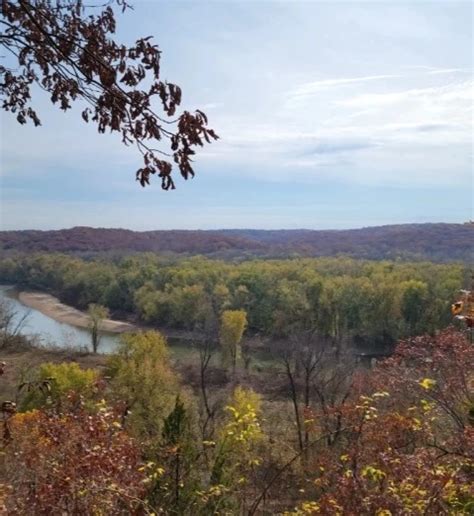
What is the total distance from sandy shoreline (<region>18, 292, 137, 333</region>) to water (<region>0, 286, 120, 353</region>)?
1081 millimetres

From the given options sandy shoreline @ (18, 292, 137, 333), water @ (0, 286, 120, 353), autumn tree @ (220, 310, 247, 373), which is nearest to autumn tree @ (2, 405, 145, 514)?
autumn tree @ (220, 310, 247, 373)

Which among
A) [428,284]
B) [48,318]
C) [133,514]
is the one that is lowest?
[48,318]

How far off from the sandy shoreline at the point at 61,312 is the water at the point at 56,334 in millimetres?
1081

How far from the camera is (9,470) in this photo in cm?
824

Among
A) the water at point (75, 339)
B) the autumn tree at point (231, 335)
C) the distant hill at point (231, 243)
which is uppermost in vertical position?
the distant hill at point (231, 243)

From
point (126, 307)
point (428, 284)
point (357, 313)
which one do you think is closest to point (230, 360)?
point (357, 313)

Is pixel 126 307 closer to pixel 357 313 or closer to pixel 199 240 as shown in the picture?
pixel 357 313

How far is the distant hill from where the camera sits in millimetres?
112625

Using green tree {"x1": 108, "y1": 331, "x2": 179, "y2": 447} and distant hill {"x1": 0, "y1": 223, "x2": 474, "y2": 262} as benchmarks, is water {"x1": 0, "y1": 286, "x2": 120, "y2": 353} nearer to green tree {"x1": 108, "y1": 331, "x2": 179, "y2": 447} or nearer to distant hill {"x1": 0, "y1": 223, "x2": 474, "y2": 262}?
green tree {"x1": 108, "y1": 331, "x2": 179, "y2": 447}

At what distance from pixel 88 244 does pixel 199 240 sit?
2869cm

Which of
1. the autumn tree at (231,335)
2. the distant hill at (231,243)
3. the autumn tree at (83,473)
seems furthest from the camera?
the distant hill at (231,243)

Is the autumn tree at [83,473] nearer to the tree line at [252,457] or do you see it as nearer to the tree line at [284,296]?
the tree line at [252,457]

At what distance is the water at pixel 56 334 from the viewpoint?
4505cm

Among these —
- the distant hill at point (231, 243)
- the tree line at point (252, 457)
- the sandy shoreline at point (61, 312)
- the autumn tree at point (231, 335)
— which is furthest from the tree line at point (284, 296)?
the distant hill at point (231, 243)
